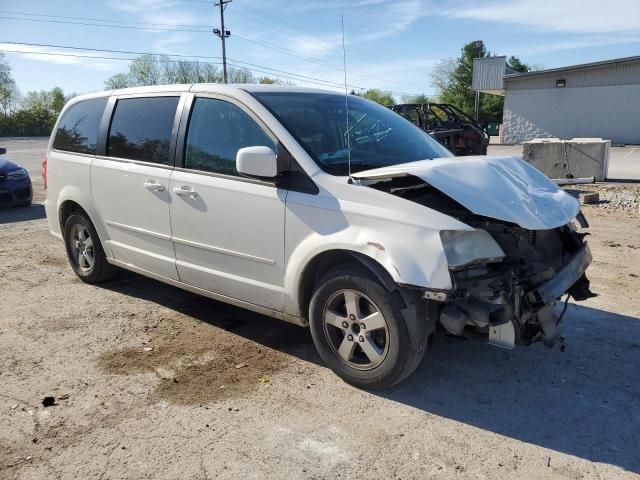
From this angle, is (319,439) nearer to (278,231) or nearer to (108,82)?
(278,231)

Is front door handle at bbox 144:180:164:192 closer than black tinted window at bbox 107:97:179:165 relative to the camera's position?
Yes

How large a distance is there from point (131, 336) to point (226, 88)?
7.04ft

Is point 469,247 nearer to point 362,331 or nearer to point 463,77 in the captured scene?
point 362,331

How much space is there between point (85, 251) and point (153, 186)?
166 centimetres

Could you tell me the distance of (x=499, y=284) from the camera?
10.1ft

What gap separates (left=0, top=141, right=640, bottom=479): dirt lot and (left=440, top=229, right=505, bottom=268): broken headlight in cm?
91

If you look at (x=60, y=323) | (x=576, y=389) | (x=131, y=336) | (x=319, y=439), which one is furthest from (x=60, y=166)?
(x=576, y=389)

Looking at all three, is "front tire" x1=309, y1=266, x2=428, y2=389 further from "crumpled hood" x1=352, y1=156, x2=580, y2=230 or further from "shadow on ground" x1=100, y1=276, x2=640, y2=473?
"crumpled hood" x1=352, y1=156, x2=580, y2=230

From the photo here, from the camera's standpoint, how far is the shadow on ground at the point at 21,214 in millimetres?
9641

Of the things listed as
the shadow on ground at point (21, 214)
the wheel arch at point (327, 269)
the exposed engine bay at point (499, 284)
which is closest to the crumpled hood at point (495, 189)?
the exposed engine bay at point (499, 284)

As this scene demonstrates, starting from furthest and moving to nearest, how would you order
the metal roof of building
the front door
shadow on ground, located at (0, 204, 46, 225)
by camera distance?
the metal roof of building < shadow on ground, located at (0, 204, 46, 225) < the front door

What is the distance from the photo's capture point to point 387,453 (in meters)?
2.79

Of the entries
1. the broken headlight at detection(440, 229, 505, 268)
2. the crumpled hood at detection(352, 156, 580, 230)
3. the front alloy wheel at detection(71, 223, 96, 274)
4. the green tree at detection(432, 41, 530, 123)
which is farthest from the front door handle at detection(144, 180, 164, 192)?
the green tree at detection(432, 41, 530, 123)

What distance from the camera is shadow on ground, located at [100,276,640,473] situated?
2924mm
